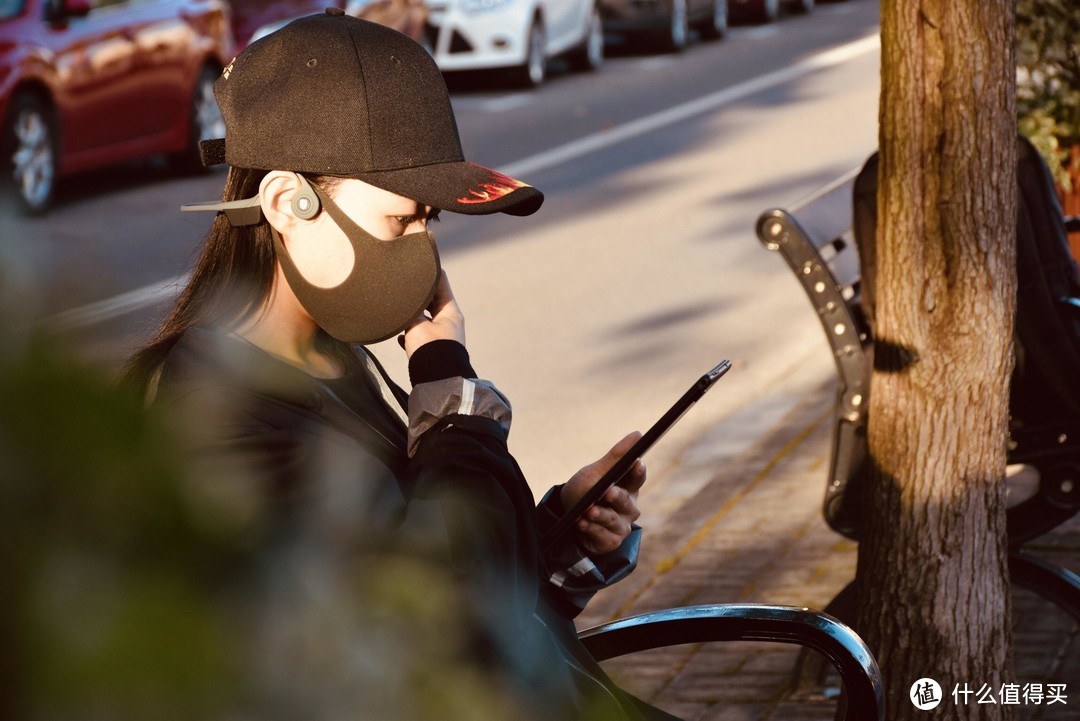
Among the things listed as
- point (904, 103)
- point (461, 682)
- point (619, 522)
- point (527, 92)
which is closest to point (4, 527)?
point (461, 682)

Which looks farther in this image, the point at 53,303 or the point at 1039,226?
the point at 1039,226

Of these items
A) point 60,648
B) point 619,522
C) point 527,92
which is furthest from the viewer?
point 527,92

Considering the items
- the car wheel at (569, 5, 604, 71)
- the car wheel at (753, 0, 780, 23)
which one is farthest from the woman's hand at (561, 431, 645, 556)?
the car wheel at (753, 0, 780, 23)

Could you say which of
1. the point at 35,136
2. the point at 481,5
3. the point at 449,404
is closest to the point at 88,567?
the point at 449,404

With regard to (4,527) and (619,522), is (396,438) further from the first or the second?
(4,527)

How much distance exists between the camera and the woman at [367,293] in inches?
71.6

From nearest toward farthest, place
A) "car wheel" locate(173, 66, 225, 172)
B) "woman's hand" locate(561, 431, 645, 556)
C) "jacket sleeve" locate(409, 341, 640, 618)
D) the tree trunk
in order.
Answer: "jacket sleeve" locate(409, 341, 640, 618) < "woman's hand" locate(561, 431, 645, 556) < the tree trunk < "car wheel" locate(173, 66, 225, 172)

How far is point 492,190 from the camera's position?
210 cm

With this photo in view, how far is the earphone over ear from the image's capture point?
1.99 metres

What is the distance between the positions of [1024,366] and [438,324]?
7.39 feet

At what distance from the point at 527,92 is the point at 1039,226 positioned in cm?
1376

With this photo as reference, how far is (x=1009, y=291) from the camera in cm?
313

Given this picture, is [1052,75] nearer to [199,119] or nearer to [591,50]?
[199,119]

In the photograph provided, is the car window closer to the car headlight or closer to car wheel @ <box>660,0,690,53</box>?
the car headlight
